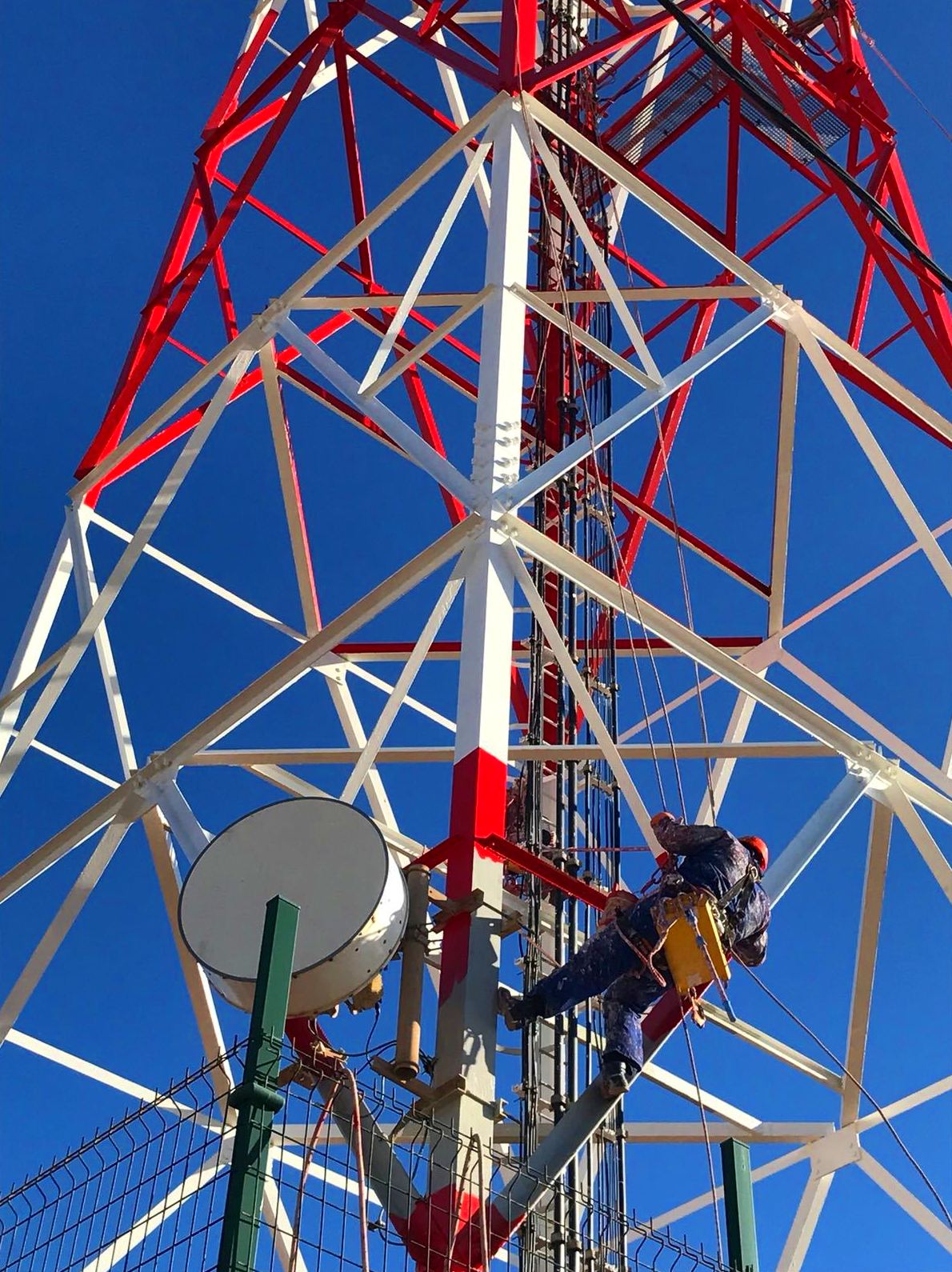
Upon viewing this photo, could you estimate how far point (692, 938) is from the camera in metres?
10.8

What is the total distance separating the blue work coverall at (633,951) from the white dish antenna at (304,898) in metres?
1.14

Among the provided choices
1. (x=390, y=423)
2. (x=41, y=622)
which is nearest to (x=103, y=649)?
(x=41, y=622)

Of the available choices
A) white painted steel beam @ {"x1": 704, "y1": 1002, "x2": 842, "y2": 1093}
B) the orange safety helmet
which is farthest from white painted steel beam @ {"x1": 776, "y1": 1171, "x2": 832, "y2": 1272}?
the orange safety helmet

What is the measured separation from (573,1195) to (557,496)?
7.47 metres

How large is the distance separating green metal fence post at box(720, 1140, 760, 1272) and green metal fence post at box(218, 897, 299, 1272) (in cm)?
308

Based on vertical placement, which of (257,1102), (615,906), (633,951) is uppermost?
(615,906)

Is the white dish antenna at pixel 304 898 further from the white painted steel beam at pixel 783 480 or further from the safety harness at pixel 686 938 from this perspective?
the white painted steel beam at pixel 783 480

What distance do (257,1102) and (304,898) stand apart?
295 cm

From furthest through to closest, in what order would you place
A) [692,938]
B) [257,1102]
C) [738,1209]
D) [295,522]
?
[295,522] < [692,938] < [738,1209] < [257,1102]

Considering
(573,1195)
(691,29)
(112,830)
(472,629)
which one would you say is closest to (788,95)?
(691,29)

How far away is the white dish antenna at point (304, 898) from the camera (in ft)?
33.7

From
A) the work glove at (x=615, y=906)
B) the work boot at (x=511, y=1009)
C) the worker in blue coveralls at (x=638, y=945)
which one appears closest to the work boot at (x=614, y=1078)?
the worker in blue coveralls at (x=638, y=945)

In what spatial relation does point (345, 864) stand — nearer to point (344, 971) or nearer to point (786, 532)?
point (344, 971)

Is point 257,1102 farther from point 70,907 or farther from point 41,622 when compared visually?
point 41,622
